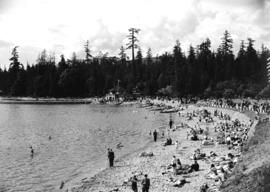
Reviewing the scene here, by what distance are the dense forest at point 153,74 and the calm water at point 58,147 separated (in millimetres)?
26292

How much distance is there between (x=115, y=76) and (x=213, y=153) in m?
91.7

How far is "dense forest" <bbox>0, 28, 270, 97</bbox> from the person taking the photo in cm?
8279

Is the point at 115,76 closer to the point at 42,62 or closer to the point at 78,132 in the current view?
the point at 42,62

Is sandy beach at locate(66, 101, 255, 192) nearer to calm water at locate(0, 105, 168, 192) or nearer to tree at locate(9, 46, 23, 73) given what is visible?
calm water at locate(0, 105, 168, 192)

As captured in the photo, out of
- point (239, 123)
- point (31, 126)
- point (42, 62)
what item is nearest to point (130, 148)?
point (239, 123)

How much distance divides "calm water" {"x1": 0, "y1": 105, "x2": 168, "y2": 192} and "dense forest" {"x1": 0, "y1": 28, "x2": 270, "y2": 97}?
26292 millimetres

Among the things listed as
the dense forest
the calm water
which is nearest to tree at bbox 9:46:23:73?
the dense forest

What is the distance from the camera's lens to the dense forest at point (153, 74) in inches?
3259

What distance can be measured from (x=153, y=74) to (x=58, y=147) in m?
67.3

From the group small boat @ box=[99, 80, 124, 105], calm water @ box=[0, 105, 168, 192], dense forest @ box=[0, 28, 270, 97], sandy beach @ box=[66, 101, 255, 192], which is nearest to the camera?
sandy beach @ box=[66, 101, 255, 192]

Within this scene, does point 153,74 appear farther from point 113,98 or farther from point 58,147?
point 58,147

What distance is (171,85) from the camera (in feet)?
298

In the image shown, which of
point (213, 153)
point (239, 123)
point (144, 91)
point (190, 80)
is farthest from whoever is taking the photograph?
point (144, 91)

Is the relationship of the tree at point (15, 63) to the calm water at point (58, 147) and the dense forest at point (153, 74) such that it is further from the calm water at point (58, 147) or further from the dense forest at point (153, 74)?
the calm water at point (58, 147)
